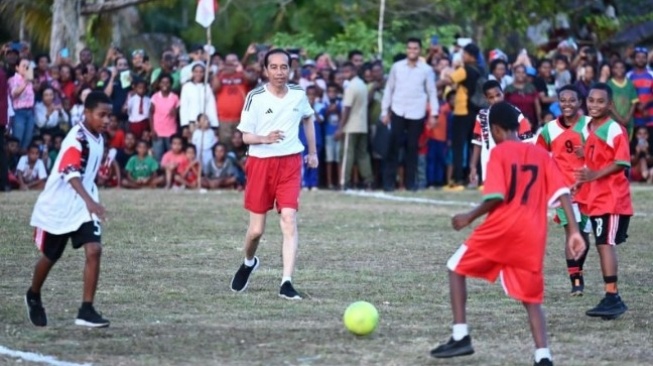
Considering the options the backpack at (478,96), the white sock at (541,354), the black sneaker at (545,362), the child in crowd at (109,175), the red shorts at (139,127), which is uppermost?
the backpack at (478,96)

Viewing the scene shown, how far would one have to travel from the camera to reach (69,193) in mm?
9852

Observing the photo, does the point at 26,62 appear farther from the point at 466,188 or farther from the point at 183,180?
the point at 466,188

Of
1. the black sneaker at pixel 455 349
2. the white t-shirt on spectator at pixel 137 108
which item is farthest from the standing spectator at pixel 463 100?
the black sneaker at pixel 455 349

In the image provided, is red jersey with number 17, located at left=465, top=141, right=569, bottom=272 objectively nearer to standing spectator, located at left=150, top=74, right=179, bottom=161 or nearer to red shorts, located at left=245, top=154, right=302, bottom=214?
red shorts, located at left=245, top=154, right=302, bottom=214

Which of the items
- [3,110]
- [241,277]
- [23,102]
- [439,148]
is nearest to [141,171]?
[23,102]

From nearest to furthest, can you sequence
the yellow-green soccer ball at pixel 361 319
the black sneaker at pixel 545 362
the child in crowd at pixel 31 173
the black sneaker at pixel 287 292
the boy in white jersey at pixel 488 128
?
the black sneaker at pixel 545 362, the yellow-green soccer ball at pixel 361 319, the black sneaker at pixel 287 292, the boy in white jersey at pixel 488 128, the child in crowd at pixel 31 173

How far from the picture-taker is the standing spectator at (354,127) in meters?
23.6

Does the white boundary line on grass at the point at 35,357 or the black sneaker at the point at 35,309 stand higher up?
the black sneaker at the point at 35,309

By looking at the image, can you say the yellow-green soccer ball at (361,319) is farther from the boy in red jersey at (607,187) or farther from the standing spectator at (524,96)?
the standing spectator at (524,96)

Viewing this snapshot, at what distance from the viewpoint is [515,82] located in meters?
23.1

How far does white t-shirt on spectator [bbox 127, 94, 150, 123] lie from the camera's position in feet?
79.5

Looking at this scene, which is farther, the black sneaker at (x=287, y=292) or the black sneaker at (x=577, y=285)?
the black sneaker at (x=577, y=285)

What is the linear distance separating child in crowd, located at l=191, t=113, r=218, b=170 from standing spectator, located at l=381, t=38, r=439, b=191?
9.69ft

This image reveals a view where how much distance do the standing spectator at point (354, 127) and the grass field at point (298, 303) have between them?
5328mm
